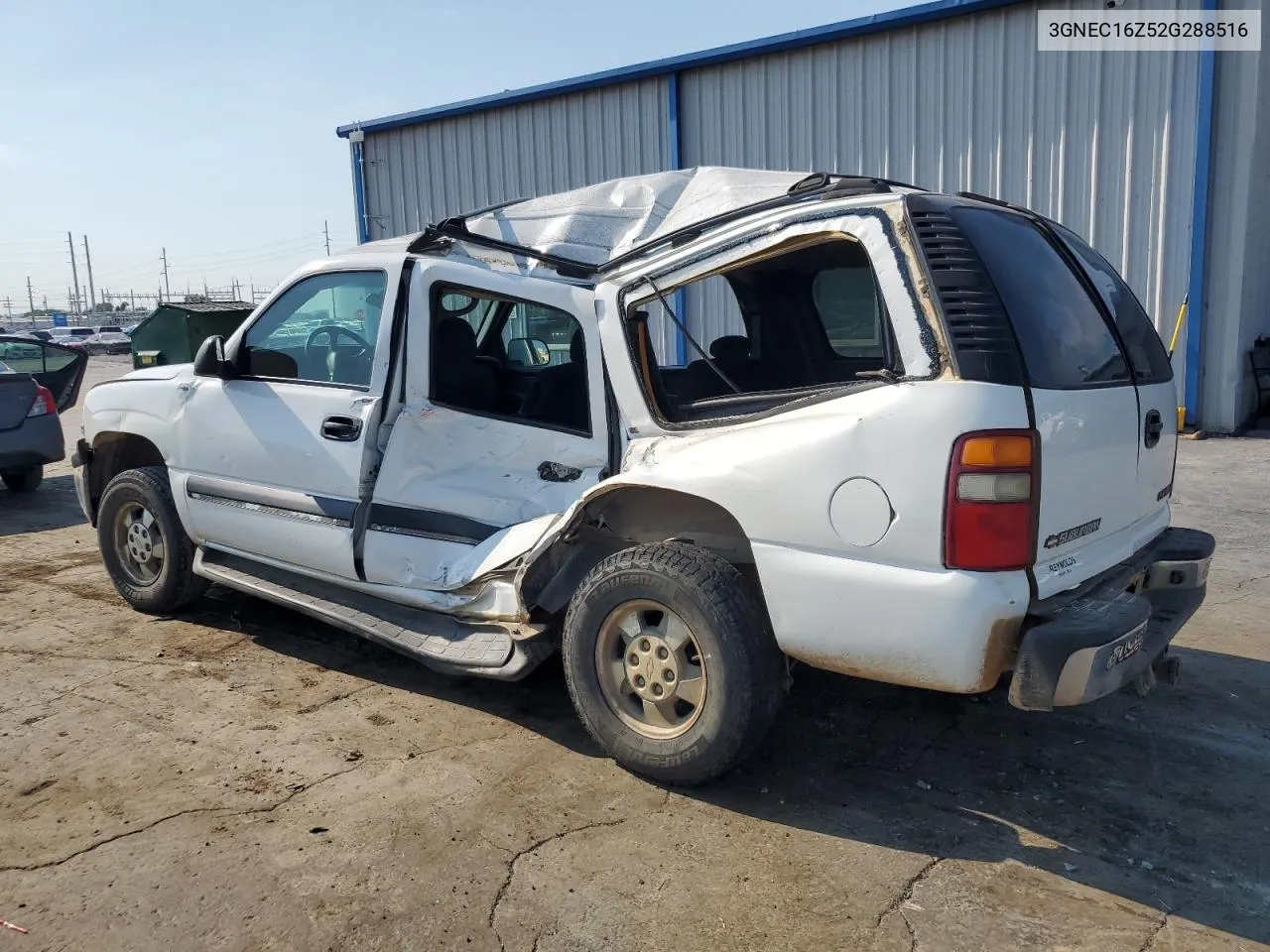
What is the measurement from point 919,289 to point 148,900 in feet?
9.07

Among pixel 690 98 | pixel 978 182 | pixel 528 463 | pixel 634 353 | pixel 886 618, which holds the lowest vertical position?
pixel 886 618

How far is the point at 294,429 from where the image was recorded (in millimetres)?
4512

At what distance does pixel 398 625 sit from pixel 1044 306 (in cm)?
271

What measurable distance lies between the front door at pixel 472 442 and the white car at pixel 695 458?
15mm

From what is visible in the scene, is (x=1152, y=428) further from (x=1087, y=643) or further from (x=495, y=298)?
(x=495, y=298)

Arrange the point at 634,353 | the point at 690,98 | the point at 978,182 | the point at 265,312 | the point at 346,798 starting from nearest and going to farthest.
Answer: the point at 346,798
the point at 634,353
the point at 265,312
the point at 978,182
the point at 690,98

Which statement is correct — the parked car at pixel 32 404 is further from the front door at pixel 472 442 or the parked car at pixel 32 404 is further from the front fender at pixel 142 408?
the front door at pixel 472 442

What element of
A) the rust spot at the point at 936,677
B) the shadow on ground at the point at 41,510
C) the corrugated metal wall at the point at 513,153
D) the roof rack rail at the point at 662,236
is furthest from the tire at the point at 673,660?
the corrugated metal wall at the point at 513,153

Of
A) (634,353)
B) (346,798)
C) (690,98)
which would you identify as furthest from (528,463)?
(690,98)

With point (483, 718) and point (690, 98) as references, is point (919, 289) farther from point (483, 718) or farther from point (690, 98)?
point (690, 98)

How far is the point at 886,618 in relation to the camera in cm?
293

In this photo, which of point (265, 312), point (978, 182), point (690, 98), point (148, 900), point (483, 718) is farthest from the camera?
point (690, 98)

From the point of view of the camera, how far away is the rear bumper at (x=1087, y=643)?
283 centimetres

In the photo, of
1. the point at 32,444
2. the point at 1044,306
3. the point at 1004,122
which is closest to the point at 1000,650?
the point at 1044,306
